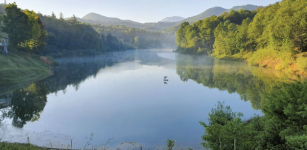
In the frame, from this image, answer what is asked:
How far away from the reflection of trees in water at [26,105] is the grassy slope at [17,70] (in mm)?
3217

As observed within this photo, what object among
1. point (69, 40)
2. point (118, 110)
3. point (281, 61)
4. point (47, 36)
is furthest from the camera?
point (69, 40)

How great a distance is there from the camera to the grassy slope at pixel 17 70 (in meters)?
32.4

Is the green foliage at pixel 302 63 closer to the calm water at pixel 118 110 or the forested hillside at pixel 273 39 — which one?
the forested hillside at pixel 273 39

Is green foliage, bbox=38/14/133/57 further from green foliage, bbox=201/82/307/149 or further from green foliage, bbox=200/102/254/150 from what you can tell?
green foliage, bbox=200/102/254/150

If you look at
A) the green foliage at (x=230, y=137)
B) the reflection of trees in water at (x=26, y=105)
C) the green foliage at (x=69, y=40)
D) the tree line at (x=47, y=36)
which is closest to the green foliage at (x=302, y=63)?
the green foliage at (x=230, y=137)

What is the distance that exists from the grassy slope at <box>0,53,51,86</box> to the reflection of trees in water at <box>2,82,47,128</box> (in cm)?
322

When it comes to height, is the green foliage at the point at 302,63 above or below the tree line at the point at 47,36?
below

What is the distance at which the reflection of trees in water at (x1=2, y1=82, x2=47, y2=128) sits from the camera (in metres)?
19.4

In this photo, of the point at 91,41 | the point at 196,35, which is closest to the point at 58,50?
the point at 91,41

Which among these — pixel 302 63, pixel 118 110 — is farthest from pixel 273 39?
pixel 118 110

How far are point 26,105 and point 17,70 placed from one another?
15414 mm

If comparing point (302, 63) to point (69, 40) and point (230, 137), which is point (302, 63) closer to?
point (230, 137)

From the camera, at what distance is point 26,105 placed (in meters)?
23.1

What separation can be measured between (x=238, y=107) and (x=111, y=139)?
12.1 metres
